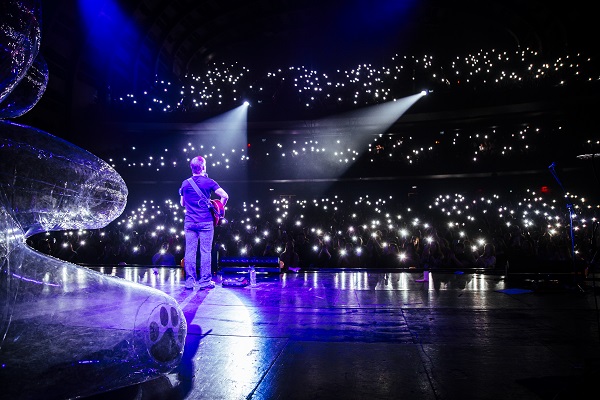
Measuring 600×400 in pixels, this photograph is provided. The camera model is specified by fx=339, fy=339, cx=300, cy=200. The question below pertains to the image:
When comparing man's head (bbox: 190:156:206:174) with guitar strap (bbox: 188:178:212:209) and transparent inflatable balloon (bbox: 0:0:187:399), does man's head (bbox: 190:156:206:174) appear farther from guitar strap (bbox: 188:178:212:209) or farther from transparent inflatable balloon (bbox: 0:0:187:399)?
transparent inflatable balloon (bbox: 0:0:187:399)

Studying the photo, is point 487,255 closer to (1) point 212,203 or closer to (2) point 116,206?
(1) point 212,203

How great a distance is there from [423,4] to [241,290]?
2006cm

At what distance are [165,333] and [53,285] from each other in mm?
554

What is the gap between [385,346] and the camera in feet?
7.52

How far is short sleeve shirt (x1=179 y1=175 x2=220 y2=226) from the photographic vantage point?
4.64 metres

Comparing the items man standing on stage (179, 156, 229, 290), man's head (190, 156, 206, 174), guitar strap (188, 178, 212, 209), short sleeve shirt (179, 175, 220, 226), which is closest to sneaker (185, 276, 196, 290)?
man standing on stage (179, 156, 229, 290)

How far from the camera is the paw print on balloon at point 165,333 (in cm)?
164

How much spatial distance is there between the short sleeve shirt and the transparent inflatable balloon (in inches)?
118

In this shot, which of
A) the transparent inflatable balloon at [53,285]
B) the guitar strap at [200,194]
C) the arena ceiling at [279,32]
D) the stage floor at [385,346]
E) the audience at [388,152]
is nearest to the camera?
the transparent inflatable balloon at [53,285]

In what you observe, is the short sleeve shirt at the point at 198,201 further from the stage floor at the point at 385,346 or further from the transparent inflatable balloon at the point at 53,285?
the transparent inflatable balloon at the point at 53,285

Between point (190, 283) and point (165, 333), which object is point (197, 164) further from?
point (165, 333)

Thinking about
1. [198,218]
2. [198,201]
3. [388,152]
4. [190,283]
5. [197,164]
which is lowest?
[190,283]

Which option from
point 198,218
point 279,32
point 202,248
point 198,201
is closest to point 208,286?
point 202,248

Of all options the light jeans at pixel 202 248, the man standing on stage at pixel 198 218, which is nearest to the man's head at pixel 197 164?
the man standing on stage at pixel 198 218
